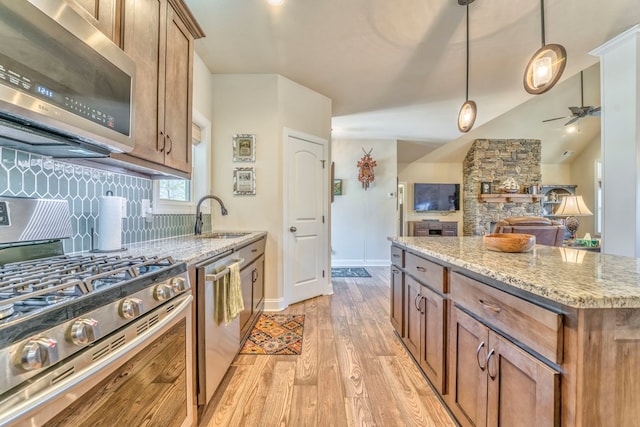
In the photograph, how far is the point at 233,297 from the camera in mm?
1768

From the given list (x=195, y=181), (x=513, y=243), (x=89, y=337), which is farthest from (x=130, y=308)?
(x=195, y=181)

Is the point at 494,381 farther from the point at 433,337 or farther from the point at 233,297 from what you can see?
the point at 233,297

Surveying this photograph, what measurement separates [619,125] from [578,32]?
0.94 metres

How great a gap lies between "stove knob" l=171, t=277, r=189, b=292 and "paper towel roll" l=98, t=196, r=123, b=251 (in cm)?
60

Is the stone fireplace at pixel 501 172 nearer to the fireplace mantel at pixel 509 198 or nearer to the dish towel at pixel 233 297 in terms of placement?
the fireplace mantel at pixel 509 198

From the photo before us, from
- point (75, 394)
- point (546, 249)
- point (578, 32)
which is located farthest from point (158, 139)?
point (578, 32)

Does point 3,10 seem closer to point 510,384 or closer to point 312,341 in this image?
point 510,384

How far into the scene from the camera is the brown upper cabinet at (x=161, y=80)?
1.40 m

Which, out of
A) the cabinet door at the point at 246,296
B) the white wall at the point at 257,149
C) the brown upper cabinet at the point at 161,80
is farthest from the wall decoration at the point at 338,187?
the brown upper cabinet at the point at 161,80

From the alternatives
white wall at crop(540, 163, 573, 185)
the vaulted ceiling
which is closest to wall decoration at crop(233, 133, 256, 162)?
the vaulted ceiling

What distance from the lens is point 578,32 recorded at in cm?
265

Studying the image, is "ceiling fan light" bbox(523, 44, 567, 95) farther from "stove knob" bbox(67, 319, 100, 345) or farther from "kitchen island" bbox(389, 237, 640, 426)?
"stove knob" bbox(67, 319, 100, 345)

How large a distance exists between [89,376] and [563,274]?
1.48 metres

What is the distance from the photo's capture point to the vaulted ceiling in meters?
2.26
